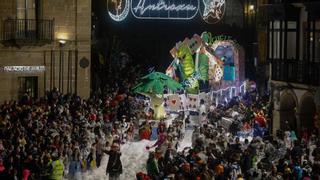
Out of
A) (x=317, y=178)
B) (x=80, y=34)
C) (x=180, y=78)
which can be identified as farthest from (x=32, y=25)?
(x=317, y=178)

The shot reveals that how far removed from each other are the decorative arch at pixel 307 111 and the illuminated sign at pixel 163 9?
748 inches

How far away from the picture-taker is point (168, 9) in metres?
49.9

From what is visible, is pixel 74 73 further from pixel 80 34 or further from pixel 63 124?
pixel 63 124

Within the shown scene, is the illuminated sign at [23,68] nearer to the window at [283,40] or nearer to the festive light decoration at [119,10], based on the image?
the window at [283,40]

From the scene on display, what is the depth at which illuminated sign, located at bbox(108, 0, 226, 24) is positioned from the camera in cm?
4788

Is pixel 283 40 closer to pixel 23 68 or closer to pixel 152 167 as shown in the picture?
pixel 23 68

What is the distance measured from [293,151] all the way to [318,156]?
1385mm

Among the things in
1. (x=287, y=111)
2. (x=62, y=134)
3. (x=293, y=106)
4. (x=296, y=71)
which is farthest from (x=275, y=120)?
(x=62, y=134)

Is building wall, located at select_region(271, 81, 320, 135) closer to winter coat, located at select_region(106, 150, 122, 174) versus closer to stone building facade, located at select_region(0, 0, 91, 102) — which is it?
stone building facade, located at select_region(0, 0, 91, 102)

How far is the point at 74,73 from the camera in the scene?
122 ft

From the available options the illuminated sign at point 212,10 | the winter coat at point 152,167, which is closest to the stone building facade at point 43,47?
the winter coat at point 152,167

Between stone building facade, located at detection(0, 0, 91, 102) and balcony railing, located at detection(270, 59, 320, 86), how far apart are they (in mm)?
10011

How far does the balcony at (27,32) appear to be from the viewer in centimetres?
3456

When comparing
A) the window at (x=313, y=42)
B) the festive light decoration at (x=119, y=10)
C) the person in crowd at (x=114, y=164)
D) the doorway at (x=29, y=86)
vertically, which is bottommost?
the person in crowd at (x=114, y=164)
